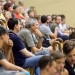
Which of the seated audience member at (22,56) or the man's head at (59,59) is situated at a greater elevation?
the man's head at (59,59)

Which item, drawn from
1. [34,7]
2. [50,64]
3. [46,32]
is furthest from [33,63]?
[34,7]

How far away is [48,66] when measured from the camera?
2.49m

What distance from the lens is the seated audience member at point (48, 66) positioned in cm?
246

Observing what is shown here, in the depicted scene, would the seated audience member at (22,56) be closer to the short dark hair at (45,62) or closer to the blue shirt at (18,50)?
the blue shirt at (18,50)

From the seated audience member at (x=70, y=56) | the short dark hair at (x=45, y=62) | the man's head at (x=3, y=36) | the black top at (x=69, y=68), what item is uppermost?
the man's head at (x=3, y=36)

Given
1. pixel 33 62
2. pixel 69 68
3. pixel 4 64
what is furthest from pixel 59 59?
pixel 33 62

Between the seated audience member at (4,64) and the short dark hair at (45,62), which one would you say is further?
the seated audience member at (4,64)

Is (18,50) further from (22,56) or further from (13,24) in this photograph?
(13,24)

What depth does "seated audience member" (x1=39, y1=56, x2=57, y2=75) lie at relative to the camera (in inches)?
97.0

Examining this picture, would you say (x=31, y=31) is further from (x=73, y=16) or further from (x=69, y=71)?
(x=73, y=16)

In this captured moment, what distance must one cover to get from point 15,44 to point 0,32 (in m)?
0.63

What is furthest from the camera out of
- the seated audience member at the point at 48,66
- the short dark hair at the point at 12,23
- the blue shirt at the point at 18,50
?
the short dark hair at the point at 12,23

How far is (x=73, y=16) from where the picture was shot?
1052cm

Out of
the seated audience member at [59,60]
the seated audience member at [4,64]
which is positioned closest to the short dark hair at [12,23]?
the seated audience member at [4,64]
